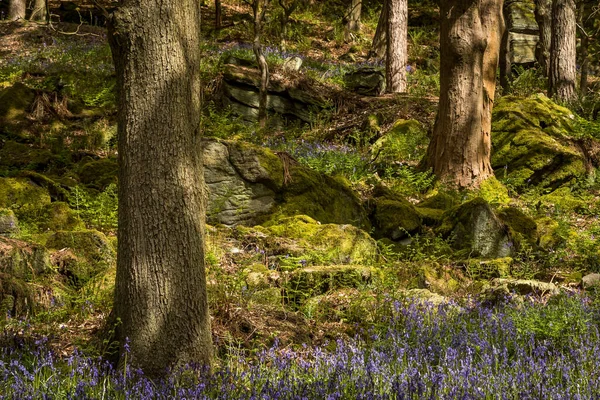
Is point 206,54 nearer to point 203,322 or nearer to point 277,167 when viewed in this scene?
point 277,167

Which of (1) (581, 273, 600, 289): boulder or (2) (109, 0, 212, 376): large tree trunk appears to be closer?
(2) (109, 0, 212, 376): large tree trunk

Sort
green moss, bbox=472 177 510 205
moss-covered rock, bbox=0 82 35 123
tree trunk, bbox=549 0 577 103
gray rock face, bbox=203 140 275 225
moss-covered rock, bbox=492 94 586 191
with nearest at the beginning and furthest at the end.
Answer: gray rock face, bbox=203 140 275 225 → green moss, bbox=472 177 510 205 → moss-covered rock, bbox=492 94 586 191 → moss-covered rock, bbox=0 82 35 123 → tree trunk, bbox=549 0 577 103

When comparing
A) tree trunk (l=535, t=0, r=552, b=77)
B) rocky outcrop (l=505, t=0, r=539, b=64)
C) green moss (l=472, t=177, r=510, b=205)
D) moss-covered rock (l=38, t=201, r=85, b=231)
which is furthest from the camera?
rocky outcrop (l=505, t=0, r=539, b=64)

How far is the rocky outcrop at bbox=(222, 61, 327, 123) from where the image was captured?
1432cm

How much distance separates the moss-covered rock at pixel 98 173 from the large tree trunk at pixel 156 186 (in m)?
4.53

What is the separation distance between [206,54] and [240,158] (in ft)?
31.4

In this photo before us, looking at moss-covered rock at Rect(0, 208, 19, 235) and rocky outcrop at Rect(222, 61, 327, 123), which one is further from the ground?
rocky outcrop at Rect(222, 61, 327, 123)

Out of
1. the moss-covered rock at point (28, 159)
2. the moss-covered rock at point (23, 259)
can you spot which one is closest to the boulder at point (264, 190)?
the moss-covered rock at point (23, 259)

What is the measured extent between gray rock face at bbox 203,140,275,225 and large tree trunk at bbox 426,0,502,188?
314cm

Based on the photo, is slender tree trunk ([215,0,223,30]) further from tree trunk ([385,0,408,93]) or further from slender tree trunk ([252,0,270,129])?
slender tree trunk ([252,0,270,129])

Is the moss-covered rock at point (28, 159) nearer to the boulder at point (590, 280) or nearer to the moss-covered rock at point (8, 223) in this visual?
the moss-covered rock at point (8, 223)

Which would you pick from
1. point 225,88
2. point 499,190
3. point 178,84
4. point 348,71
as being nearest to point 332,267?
point 178,84

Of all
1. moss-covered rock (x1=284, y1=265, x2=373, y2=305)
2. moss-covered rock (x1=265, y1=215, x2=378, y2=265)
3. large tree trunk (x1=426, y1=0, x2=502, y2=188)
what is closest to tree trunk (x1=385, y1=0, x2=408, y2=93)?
large tree trunk (x1=426, y1=0, x2=502, y2=188)

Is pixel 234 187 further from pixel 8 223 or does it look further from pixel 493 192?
pixel 493 192
